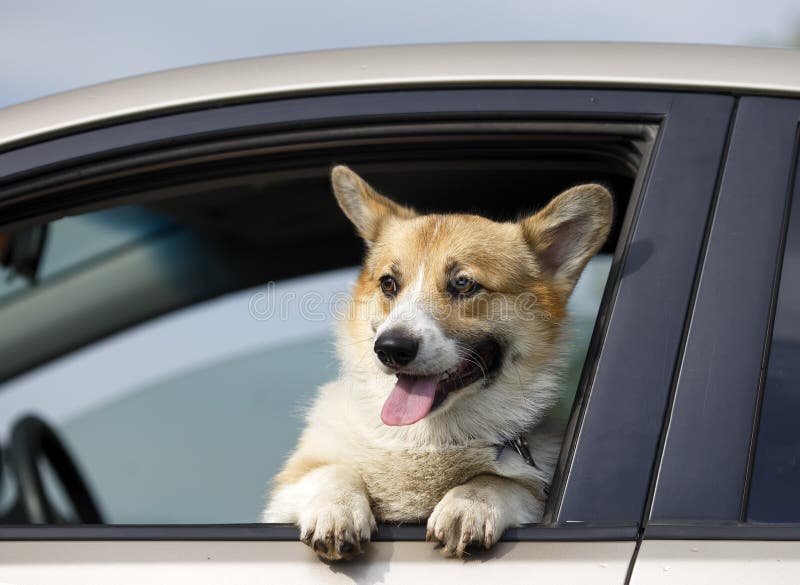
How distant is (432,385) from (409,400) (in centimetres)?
9

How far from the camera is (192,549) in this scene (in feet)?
5.35

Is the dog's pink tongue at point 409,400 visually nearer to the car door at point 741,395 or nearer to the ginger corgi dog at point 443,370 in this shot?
the ginger corgi dog at point 443,370

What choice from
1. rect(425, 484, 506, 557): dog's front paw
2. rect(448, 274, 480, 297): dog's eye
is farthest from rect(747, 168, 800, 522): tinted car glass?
rect(448, 274, 480, 297): dog's eye

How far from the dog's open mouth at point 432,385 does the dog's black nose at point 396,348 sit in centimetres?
9

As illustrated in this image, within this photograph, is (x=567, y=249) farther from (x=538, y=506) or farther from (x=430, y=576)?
(x=430, y=576)

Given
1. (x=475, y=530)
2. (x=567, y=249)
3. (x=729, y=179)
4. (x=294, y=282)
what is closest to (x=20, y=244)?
(x=294, y=282)


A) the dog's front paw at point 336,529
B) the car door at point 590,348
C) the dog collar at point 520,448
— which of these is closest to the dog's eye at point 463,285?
the dog collar at point 520,448

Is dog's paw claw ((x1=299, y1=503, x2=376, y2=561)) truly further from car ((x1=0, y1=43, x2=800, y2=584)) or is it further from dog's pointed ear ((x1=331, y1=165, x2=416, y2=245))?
dog's pointed ear ((x1=331, y1=165, x2=416, y2=245))

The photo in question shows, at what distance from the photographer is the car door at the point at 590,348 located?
5.28ft

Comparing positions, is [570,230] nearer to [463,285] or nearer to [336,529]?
[463,285]

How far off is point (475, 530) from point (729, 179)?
2.92ft

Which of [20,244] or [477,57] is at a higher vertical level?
[477,57]

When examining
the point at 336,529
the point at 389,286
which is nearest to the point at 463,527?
the point at 336,529

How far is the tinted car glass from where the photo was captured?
1591mm
